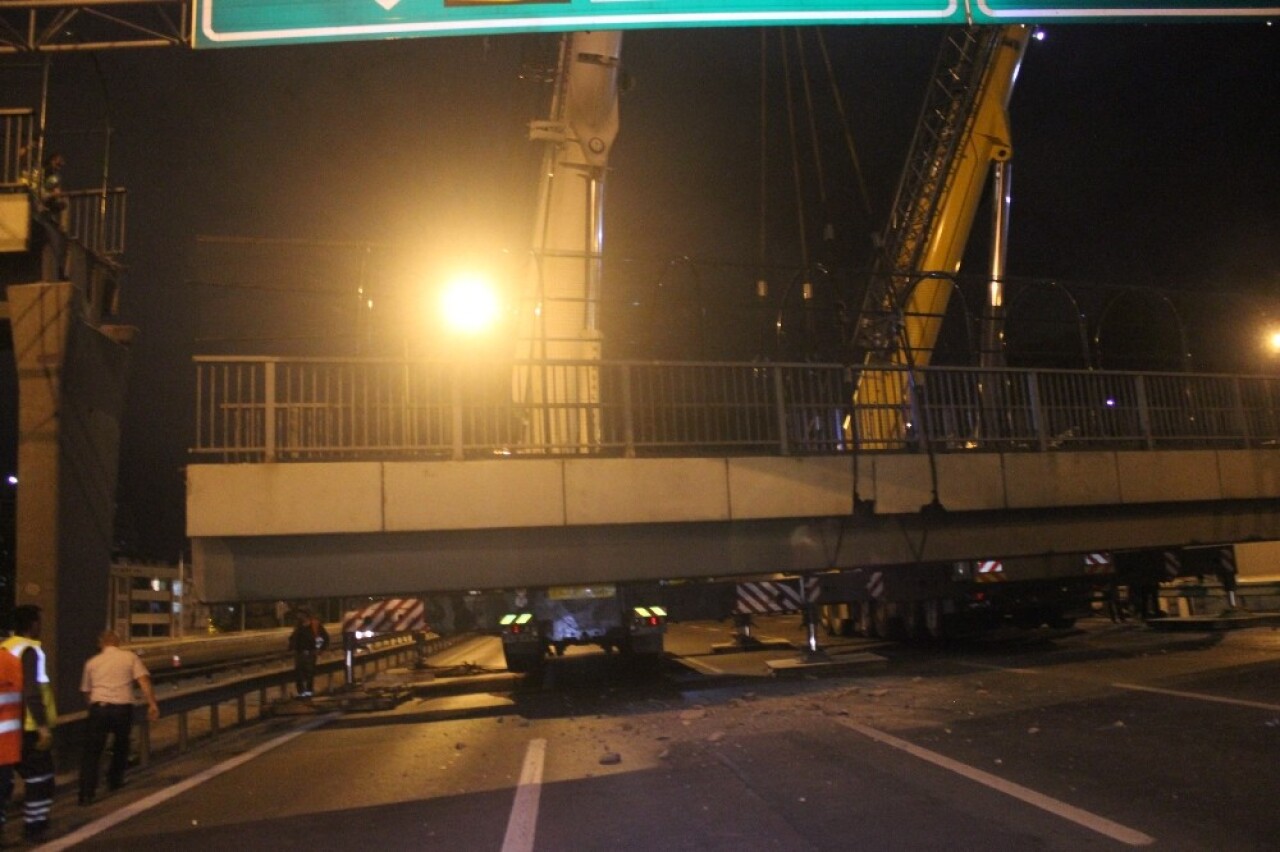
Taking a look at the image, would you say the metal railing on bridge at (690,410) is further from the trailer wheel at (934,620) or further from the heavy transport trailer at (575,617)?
the trailer wheel at (934,620)

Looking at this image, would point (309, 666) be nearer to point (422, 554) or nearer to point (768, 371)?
point (422, 554)

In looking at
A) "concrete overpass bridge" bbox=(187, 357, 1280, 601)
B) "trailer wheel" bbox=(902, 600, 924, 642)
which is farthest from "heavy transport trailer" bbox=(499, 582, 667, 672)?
"trailer wheel" bbox=(902, 600, 924, 642)

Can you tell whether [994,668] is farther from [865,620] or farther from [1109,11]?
[1109,11]

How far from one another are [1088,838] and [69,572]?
12.1 metres

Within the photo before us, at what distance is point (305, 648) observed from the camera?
55.0 feet

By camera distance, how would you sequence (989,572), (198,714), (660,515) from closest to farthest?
(660,515)
(989,572)
(198,714)

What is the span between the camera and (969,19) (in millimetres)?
6668

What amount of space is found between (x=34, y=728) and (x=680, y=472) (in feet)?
21.4

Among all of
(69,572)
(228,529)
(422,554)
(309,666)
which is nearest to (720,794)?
(422,554)

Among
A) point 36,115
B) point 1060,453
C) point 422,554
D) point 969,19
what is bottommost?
point 422,554

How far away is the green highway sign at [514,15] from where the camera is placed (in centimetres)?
645

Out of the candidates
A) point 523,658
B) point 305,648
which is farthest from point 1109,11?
point 305,648

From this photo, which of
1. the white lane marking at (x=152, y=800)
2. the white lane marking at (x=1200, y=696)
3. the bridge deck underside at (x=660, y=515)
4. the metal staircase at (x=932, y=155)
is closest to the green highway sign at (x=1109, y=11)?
the bridge deck underside at (x=660, y=515)

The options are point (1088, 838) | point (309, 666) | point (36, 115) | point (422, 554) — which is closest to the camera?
point (1088, 838)
